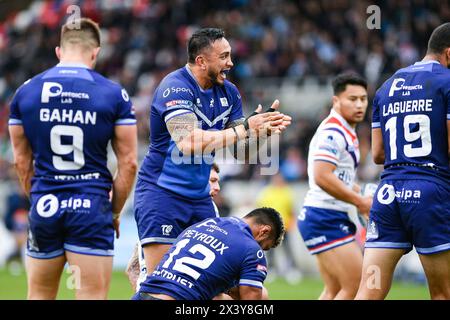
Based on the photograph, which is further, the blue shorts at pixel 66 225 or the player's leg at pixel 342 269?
the player's leg at pixel 342 269

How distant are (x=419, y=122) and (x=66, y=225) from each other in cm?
309

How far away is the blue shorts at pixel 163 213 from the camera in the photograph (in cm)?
791

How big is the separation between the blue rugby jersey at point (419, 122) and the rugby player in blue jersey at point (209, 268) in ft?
5.24

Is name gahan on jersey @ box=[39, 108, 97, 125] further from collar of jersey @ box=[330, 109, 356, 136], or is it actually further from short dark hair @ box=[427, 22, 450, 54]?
collar of jersey @ box=[330, 109, 356, 136]

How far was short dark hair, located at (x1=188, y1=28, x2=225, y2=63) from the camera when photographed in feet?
26.3

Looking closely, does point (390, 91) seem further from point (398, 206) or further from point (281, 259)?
point (281, 259)

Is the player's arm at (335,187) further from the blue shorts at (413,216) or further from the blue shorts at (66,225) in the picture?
the blue shorts at (66,225)

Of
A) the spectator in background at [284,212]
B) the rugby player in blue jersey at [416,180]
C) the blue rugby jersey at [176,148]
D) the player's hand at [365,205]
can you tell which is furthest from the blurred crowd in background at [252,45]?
the rugby player in blue jersey at [416,180]

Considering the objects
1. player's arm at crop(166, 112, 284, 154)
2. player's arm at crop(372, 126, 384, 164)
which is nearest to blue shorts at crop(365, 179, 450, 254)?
player's arm at crop(372, 126, 384, 164)

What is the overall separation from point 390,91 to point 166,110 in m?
1.98

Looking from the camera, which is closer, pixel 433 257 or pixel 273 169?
pixel 433 257

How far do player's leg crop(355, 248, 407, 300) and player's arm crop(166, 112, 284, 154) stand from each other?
139cm

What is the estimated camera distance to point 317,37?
73.1 ft
